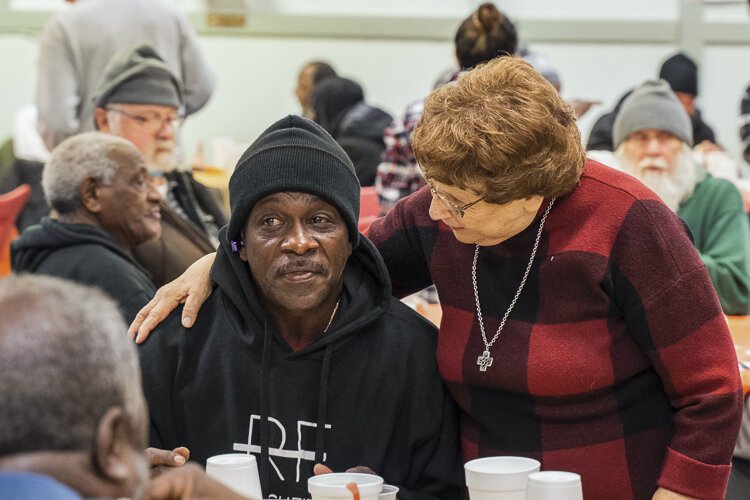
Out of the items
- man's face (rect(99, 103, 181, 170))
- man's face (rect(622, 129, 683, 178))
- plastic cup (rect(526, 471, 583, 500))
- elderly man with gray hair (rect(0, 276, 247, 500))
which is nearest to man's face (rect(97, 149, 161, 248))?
man's face (rect(99, 103, 181, 170))

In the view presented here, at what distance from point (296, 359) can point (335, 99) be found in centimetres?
492

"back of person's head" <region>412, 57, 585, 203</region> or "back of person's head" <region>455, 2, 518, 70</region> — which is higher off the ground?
"back of person's head" <region>455, 2, 518, 70</region>

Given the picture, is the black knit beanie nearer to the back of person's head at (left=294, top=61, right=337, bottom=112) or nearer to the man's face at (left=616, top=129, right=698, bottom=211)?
the back of person's head at (left=294, top=61, right=337, bottom=112)

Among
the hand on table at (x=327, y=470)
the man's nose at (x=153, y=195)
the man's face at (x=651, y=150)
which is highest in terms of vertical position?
the man's face at (x=651, y=150)

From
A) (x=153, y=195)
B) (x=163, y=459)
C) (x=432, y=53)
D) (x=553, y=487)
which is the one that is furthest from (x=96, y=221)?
(x=432, y=53)

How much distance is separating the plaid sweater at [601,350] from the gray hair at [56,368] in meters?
1.23

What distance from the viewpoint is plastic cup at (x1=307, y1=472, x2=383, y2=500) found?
189 cm

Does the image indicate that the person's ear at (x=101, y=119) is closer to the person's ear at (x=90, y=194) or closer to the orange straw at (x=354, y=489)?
the person's ear at (x=90, y=194)

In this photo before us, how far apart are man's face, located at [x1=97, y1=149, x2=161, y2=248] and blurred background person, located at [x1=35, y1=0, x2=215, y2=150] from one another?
1.15 m

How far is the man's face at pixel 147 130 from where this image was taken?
4.67 meters

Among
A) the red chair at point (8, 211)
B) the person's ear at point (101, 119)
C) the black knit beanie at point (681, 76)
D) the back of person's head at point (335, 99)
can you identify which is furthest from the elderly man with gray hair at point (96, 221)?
the black knit beanie at point (681, 76)

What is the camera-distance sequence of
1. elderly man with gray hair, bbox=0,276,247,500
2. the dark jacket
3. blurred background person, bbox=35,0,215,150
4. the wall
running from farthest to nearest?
the wall < blurred background person, bbox=35,0,215,150 < the dark jacket < elderly man with gray hair, bbox=0,276,247,500

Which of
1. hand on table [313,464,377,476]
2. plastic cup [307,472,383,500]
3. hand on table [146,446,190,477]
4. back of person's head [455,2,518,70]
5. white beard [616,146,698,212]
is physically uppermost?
back of person's head [455,2,518,70]

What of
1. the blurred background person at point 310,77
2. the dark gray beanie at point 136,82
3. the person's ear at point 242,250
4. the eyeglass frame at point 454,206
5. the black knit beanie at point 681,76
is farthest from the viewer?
the blurred background person at point 310,77
